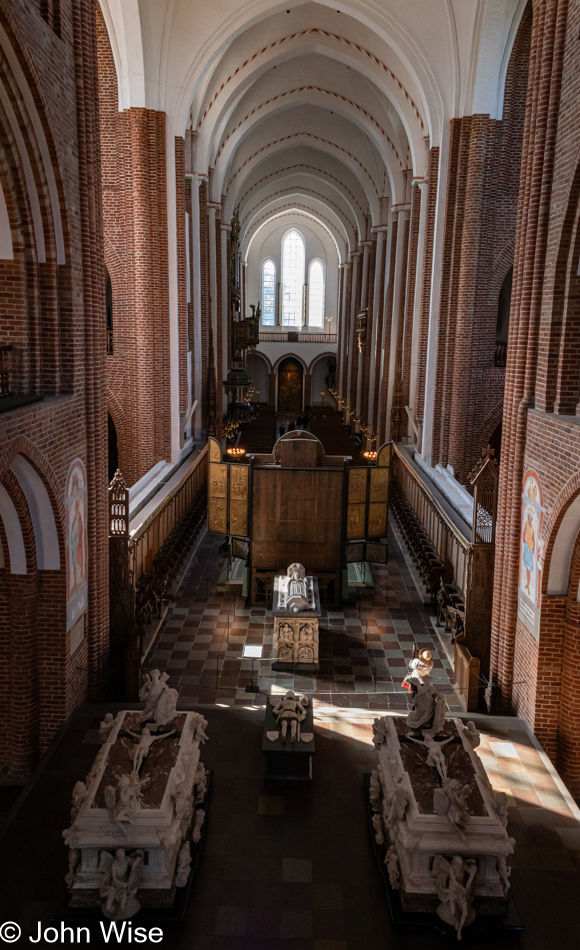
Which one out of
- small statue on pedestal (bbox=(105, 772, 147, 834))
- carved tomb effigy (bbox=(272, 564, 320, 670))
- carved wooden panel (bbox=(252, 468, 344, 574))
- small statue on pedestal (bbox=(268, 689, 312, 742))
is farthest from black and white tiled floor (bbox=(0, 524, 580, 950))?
carved wooden panel (bbox=(252, 468, 344, 574))

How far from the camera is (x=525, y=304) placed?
8.19 meters

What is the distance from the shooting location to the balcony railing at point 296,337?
4212 centimetres

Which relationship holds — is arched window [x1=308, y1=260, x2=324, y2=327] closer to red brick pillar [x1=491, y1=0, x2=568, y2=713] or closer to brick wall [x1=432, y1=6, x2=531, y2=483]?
brick wall [x1=432, y1=6, x2=531, y2=483]

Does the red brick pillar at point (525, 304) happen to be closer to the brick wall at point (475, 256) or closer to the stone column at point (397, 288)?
the brick wall at point (475, 256)

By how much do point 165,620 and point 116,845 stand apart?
6.00m

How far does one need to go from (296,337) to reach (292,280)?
13.8 ft

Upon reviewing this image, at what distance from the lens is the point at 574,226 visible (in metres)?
7.39

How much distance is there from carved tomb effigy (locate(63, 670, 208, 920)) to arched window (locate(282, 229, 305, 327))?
1569 inches

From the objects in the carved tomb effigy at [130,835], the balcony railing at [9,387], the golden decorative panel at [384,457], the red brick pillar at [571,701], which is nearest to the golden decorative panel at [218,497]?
the golden decorative panel at [384,457]

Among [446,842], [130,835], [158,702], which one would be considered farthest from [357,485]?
[130,835]

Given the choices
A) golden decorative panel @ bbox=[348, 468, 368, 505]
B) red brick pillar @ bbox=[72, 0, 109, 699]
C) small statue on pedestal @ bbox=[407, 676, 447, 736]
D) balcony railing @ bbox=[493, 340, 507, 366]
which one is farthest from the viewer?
balcony railing @ bbox=[493, 340, 507, 366]

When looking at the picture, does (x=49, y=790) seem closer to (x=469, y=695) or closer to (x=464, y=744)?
(x=464, y=744)

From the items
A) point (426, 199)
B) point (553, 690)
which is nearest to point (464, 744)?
point (553, 690)

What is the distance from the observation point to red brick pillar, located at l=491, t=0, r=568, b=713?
7676 millimetres
